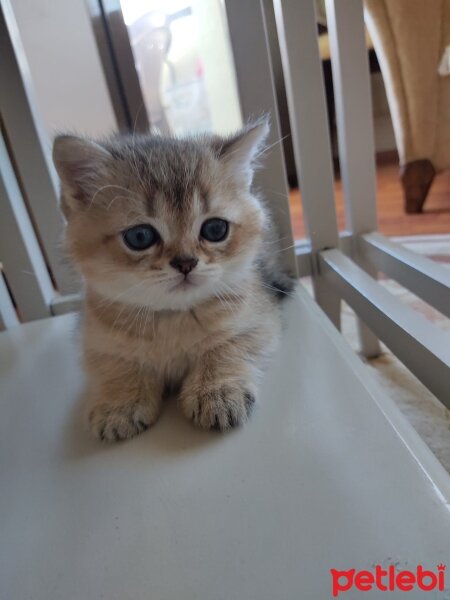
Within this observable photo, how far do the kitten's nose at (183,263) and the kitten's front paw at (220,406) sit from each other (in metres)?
0.16

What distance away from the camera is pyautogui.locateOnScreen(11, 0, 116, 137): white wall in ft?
5.05

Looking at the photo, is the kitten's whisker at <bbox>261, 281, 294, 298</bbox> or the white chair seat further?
the kitten's whisker at <bbox>261, 281, 294, 298</bbox>

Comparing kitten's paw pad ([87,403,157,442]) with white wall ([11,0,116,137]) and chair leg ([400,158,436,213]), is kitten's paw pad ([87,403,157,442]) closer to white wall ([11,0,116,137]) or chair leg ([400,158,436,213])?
white wall ([11,0,116,137])

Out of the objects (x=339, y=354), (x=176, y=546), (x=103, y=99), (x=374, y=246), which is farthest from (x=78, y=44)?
(x=176, y=546)

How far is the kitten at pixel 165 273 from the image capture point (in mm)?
564

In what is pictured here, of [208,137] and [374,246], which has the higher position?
[208,137]

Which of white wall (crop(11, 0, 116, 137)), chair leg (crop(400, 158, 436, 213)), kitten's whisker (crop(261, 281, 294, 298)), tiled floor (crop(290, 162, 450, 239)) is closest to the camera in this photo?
kitten's whisker (crop(261, 281, 294, 298))

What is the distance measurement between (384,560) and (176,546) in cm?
18

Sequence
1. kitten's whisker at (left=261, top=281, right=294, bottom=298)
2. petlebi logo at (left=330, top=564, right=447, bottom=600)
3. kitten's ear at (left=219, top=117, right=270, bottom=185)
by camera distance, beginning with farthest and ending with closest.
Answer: kitten's whisker at (left=261, top=281, right=294, bottom=298), kitten's ear at (left=219, top=117, right=270, bottom=185), petlebi logo at (left=330, top=564, right=447, bottom=600)

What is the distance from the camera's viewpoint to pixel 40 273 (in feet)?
3.24

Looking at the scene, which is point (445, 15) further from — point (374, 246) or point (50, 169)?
point (50, 169)

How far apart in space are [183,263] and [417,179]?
5.57ft

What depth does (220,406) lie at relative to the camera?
21.3 inches

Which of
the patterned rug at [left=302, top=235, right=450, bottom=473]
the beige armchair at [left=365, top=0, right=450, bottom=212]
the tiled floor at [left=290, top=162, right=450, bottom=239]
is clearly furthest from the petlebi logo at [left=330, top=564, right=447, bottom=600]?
the beige armchair at [left=365, top=0, right=450, bottom=212]
